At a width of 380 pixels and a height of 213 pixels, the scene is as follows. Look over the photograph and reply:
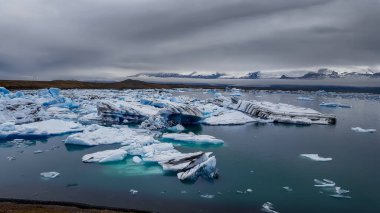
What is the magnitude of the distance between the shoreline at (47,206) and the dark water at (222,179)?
0.40 meters

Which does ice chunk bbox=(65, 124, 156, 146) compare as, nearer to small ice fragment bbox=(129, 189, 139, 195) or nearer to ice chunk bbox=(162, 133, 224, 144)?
ice chunk bbox=(162, 133, 224, 144)

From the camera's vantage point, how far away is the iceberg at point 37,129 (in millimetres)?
16500

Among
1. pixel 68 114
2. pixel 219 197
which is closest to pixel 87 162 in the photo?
pixel 219 197

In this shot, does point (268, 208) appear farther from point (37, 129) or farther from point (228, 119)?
point (228, 119)

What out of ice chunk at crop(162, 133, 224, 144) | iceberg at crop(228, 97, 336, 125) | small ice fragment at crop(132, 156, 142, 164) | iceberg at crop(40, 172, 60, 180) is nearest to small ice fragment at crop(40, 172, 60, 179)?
iceberg at crop(40, 172, 60, 180)

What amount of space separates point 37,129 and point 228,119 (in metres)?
12.5

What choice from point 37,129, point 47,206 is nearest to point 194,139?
point 37,129

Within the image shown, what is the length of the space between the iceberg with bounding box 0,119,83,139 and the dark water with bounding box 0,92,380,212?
104 centimetres

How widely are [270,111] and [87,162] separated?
1718 cm

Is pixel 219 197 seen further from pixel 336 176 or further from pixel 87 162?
pixel 87 162

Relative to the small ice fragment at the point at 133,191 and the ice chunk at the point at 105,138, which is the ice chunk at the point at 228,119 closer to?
the ice chunk at the point at 105,138

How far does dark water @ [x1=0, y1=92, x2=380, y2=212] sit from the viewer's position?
8.35 m

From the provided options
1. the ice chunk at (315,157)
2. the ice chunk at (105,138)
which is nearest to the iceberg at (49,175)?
the ice chunk at (105,138)

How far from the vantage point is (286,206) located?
8.23 metres
